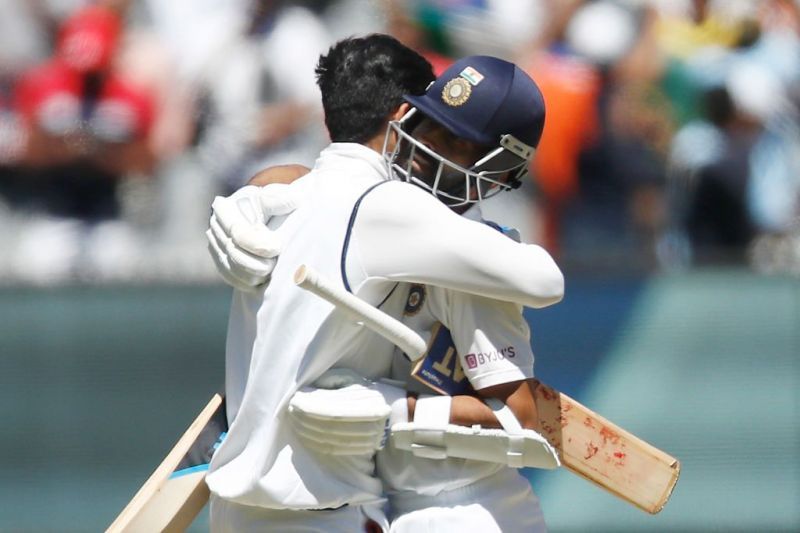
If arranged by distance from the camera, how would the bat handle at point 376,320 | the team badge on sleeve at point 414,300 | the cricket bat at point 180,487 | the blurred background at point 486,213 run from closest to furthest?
1. the bat handle at point 376,320
2. the team badge on sleeve at point 414,300
3. the cricket bat at point 180,487
4. the blurred background at point 486,213

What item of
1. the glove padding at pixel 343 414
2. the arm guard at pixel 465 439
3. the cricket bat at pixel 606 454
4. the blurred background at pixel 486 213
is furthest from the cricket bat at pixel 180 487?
the blurred background at pixel 486 213

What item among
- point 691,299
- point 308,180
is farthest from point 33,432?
point 308,180

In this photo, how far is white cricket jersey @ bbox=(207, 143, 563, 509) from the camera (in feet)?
9.29

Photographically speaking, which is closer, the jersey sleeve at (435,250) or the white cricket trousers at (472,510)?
the jersey sleeve at (435,250)

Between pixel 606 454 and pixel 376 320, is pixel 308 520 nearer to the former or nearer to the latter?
pixel 376 320

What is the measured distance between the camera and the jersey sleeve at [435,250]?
9.24 feet

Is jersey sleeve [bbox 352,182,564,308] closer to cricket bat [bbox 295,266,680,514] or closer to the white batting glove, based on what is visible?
the white batting glove

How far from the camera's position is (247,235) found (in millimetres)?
2914

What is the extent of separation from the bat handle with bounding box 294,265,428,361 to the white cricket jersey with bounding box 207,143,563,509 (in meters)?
0.08

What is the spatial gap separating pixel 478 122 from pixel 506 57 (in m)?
2.86

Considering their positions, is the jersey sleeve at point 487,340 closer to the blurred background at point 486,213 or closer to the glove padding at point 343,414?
the glove padding at point 343,414

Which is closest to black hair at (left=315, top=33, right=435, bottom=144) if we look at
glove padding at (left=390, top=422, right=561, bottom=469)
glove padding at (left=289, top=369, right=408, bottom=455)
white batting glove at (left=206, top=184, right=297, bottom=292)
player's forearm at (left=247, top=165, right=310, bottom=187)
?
white batting glove at (left=206, top=184, right=297, bottom=292)

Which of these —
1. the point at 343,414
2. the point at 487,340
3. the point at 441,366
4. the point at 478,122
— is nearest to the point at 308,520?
the point at 343,414

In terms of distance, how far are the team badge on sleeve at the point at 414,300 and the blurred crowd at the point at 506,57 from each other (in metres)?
2.73
